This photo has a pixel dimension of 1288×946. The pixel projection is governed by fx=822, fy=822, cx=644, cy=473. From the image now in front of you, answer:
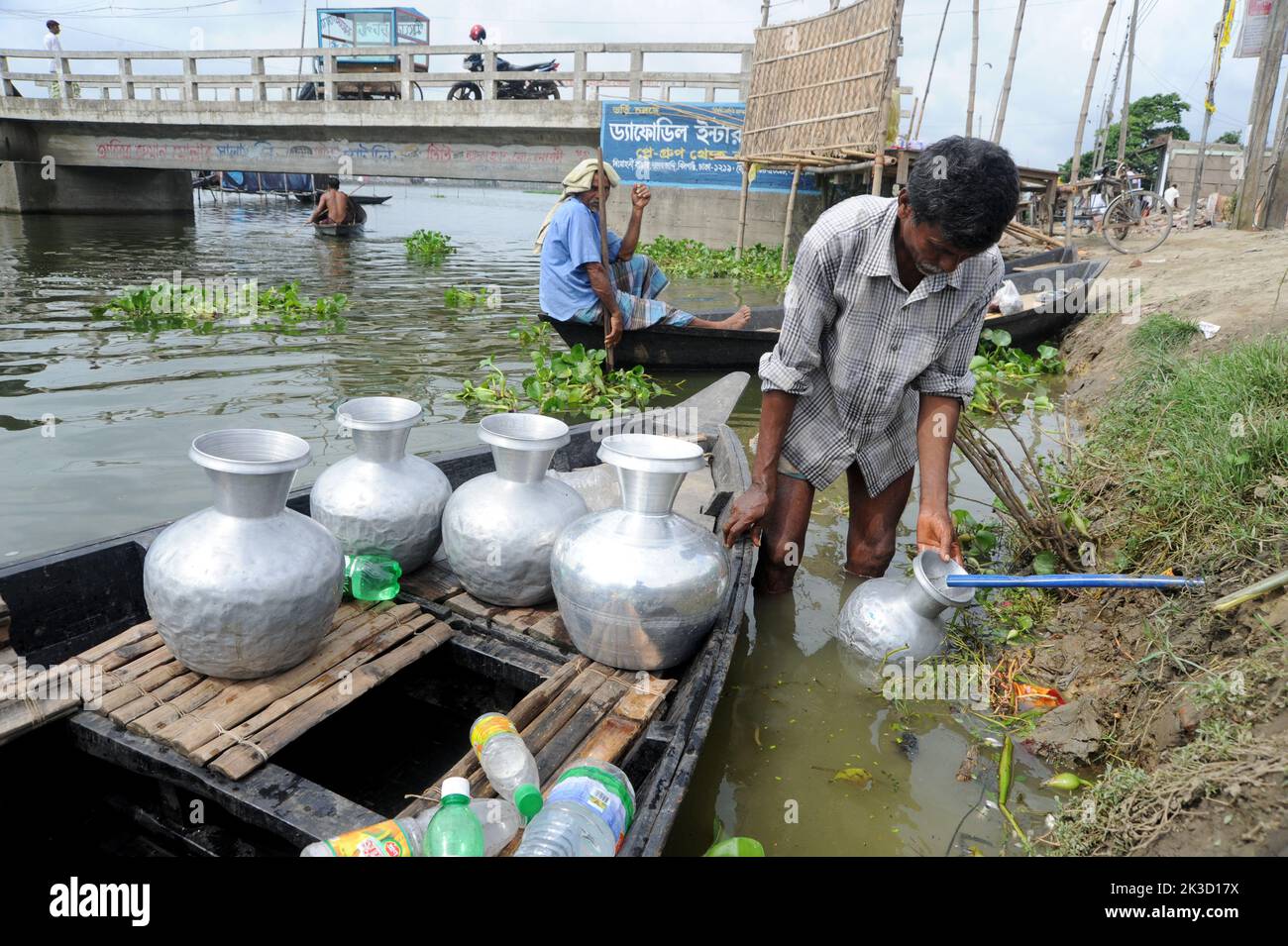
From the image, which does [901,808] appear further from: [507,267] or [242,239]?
[242,239]

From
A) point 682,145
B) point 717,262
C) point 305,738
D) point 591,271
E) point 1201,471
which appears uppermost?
point 682,145

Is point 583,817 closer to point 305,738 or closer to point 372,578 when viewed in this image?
point 305,738

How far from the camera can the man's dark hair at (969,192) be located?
225cm

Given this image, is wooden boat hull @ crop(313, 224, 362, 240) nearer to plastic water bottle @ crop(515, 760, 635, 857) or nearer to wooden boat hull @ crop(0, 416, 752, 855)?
wooden boat hull @ crop(0, 416, 752, 855)

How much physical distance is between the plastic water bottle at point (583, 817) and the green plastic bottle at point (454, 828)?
0.10 meters

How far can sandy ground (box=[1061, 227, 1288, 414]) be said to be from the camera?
5755mm

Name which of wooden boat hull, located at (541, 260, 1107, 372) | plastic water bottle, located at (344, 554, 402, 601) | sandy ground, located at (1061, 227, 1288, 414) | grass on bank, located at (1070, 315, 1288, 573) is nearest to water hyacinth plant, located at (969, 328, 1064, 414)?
sandy ground, located at (1061, 227, 1288, 414)

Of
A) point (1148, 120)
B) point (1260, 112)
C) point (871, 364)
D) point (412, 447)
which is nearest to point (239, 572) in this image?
point (871, 364)

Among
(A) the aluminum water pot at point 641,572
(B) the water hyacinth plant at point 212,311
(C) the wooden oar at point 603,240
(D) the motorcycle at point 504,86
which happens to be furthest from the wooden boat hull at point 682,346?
(D) the motorcycle at point 504,86

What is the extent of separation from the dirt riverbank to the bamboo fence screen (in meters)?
6.93

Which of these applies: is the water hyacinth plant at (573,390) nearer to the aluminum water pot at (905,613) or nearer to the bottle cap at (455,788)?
the aluminum water pot at (905,613)

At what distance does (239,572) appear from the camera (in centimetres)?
196

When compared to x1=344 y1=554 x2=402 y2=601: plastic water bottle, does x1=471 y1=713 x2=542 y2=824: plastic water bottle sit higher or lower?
lower

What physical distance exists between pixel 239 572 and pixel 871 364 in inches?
87.1
